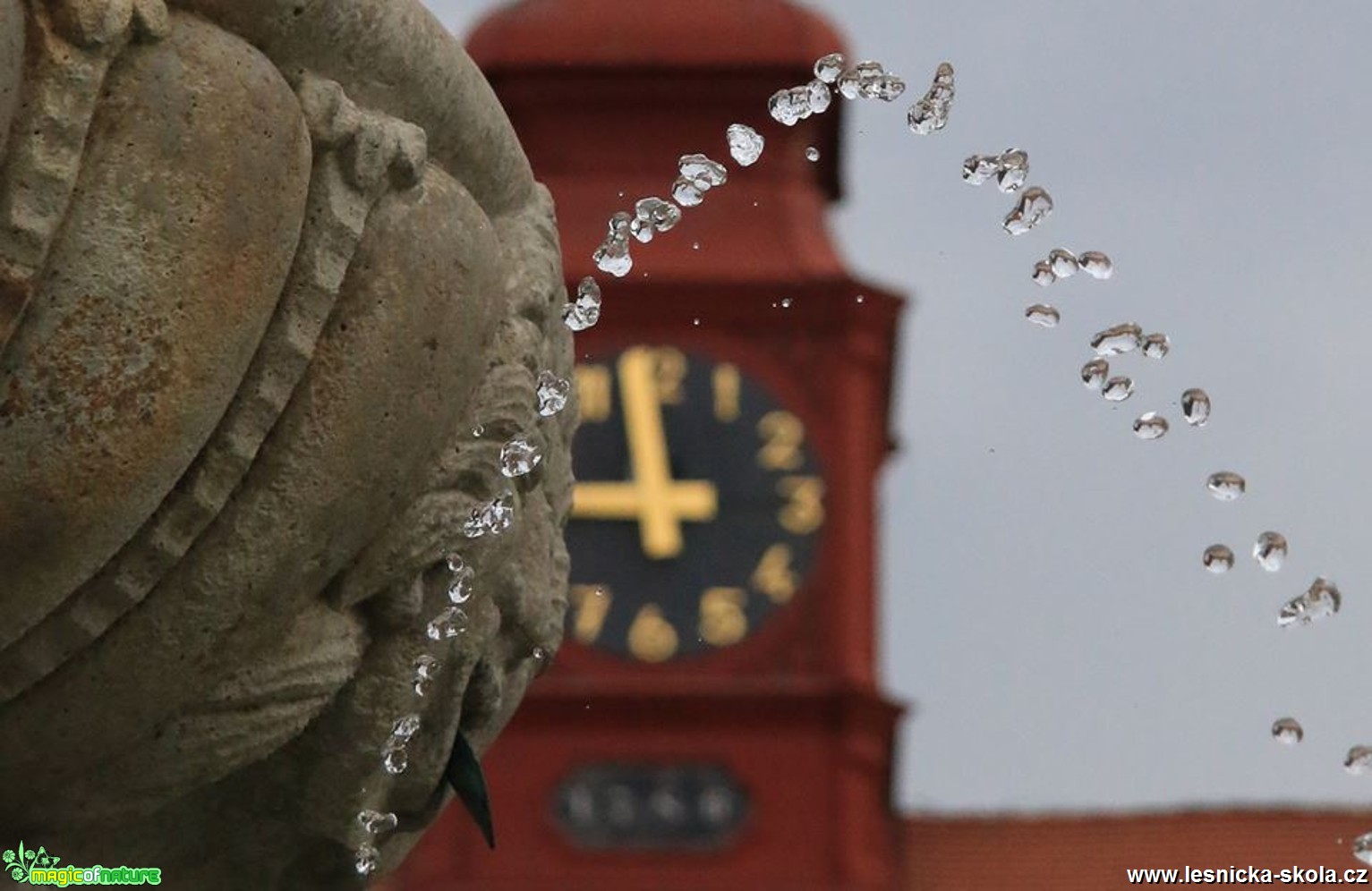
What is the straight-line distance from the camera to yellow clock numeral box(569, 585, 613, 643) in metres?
25.3

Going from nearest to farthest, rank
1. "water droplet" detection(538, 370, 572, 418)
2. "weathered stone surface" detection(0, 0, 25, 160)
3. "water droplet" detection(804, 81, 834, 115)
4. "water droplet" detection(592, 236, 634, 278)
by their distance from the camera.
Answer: "weathered stone surface" detection(0, 0, 25, 160) → "water droplet" detection(538, 370, 572, 418) → "water droplet" detection(592, 236, 634, 278) → "water droplet" detection(804, 81, 834, 115)

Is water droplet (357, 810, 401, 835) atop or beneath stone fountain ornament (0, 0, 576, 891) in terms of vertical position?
beneath

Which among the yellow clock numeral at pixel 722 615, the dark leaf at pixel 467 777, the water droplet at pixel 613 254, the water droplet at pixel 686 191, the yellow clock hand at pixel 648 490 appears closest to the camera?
the dark leaf at pixel 467 777

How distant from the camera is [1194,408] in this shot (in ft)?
15.4

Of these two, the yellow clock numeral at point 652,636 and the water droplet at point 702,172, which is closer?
the water droplet at point 702,172

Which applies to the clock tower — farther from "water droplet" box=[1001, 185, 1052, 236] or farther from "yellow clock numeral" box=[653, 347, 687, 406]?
"water droplet" box=[1001, 185, 1052, 236]

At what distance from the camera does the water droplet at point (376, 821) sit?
13.2 feet

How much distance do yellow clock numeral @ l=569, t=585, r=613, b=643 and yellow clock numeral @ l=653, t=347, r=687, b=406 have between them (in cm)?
114

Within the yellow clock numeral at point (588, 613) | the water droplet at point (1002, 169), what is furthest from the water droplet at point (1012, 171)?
the yellow clock numeral at point (588, 613)

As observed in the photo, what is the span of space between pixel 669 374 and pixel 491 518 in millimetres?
22265

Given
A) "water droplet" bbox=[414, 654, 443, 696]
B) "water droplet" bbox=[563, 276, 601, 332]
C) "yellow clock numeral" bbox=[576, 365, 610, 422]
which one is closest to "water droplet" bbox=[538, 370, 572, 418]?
"water droplet" bbox=[563, 276, 601, 332]

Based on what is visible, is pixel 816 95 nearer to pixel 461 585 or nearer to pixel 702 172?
pixel 702 172

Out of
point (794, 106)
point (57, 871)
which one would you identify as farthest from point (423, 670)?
point (794, 106)

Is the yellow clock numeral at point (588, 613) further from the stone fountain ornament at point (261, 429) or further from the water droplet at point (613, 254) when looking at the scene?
the stone fountain ornament at point (261, 429)
